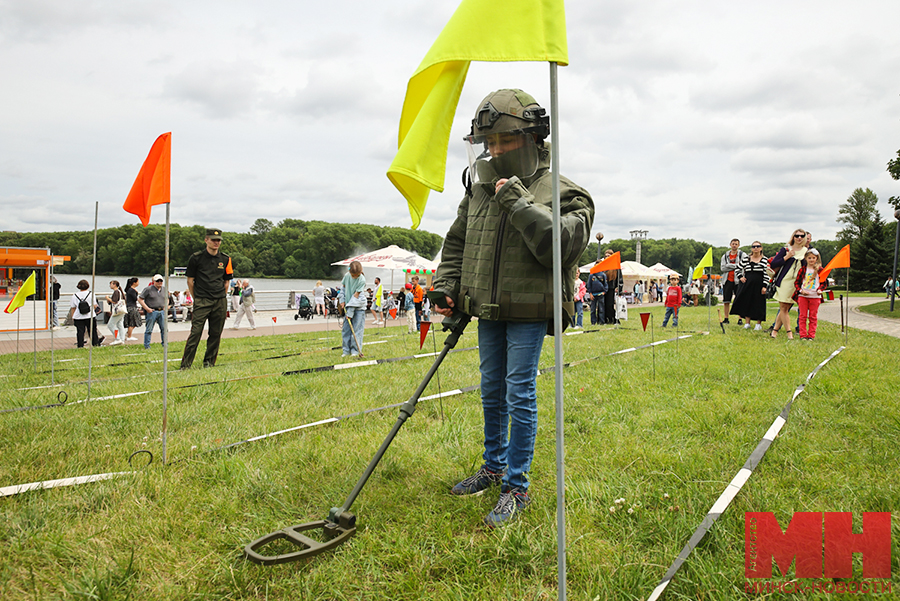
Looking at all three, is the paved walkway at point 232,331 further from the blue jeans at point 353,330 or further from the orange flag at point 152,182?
the orange flag at point 152,182

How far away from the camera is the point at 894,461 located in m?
3.09

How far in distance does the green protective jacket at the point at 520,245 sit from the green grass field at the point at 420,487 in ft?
3.44

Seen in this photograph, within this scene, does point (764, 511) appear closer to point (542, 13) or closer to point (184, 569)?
point (542, 13)

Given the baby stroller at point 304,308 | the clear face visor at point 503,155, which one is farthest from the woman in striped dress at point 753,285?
the baby stroller at point 304,308

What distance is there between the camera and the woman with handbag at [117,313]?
13.9 m

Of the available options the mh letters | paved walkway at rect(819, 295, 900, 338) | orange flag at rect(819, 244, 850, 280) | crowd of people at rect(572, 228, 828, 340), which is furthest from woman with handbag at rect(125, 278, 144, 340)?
paved walkway at rect(819, 295, 900, 338)

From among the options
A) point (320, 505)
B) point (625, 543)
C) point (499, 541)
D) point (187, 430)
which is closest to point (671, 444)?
point (625, 543)

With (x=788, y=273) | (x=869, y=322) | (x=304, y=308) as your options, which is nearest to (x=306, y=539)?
(x=788, y=273)

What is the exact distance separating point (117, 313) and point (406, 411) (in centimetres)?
1433

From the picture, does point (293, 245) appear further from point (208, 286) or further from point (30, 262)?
point (208, 286)

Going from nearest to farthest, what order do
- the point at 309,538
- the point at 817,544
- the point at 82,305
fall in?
the point at 817,544 < the point at 309,538 < the point at 82,305

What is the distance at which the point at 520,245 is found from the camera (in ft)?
8.66

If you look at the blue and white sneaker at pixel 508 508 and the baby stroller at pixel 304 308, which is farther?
the baby stroller at pixel 304 308

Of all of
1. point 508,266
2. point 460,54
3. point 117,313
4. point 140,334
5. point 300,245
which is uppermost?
point 300,245
